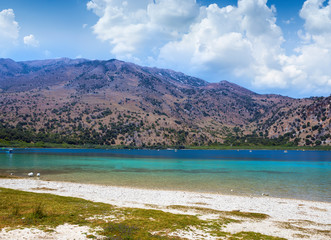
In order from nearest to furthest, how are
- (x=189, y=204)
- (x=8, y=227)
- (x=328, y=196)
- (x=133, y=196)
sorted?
(x=8, y=227) → (x=189, y=204) → (x=133, y=196) → (x=328, y=196)

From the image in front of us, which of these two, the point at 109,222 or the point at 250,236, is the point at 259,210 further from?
the point at 109,222

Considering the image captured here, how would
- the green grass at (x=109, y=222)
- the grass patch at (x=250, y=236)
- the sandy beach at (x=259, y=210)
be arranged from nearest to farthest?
the green grass at (x=109, y=222), the grass patch at (x=250, y=236), the sandy beach at (x=259, y=210)

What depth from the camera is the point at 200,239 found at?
57.9 feet

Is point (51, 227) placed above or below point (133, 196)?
above

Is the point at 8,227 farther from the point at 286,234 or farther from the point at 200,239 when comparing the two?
the point at 286,234

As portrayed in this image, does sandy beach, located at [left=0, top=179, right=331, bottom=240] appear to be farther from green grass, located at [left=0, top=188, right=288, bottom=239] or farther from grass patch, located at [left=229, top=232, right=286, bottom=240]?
green grass, located at [left=0, top=188, right=288, bottom=239]

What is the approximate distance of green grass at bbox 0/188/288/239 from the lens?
18.2m

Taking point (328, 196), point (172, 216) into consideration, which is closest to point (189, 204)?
point (172, 216)

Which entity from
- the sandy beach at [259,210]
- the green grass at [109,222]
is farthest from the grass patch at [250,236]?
the sandy beach at [259,210]

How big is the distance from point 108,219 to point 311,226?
1955 cm

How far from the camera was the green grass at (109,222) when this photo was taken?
1825cm

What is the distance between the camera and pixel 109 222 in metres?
20.5

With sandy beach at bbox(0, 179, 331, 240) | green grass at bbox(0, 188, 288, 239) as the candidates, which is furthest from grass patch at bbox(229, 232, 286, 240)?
sandy beach at bbox(0, 179, 331, 240)

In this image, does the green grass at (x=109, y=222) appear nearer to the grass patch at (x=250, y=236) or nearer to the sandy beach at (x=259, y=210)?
the grass patch at (x=250, y=236)
